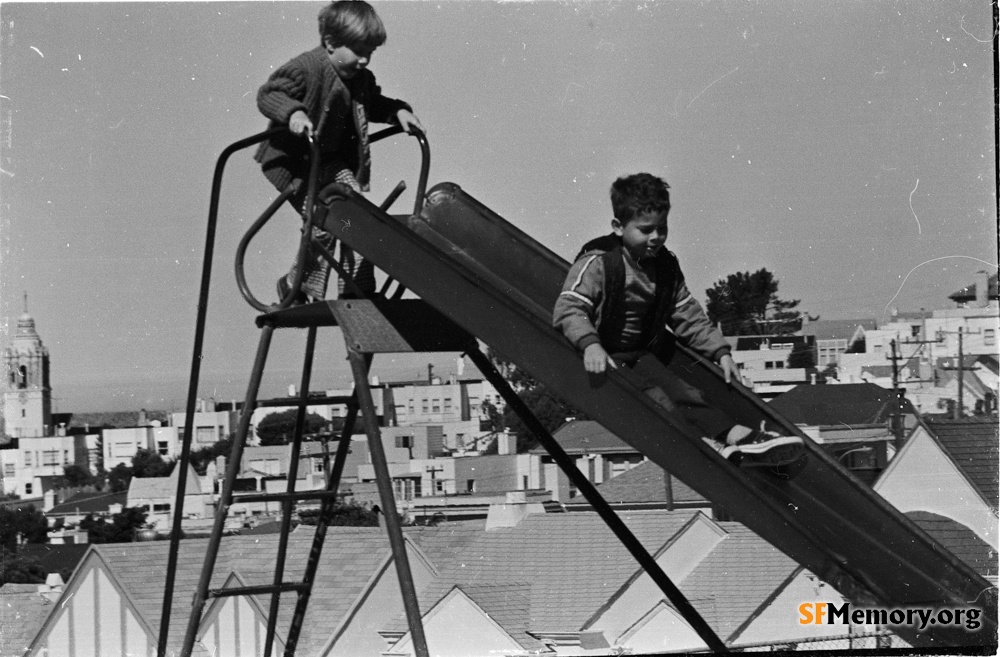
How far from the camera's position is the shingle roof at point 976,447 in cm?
1141

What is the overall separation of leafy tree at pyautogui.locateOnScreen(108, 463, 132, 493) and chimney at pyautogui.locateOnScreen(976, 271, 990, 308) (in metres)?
8.50

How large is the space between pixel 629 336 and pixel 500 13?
3.19 meters

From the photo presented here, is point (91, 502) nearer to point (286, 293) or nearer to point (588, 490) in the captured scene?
point (286, 293)

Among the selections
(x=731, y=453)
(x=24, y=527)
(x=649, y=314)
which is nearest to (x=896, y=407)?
(x=24, y=527)

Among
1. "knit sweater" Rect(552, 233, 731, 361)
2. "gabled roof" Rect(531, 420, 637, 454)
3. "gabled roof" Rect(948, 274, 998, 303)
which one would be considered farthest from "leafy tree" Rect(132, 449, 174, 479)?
"knit sweater" Rect(552, 233, 731, 361)

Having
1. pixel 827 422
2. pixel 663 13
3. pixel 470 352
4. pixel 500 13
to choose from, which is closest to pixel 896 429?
pixel 827 422

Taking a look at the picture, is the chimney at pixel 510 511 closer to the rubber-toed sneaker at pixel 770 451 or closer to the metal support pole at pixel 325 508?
the metal support pole at pixel 325 508

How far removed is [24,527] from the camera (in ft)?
37.3

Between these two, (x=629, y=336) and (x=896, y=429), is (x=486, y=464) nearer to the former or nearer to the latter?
(x=896, y=429)

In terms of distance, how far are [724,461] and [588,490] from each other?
136 cm

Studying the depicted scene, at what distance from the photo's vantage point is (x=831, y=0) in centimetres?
949

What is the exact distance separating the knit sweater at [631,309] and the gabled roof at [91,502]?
326 inches

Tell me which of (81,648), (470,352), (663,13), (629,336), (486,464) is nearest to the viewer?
(629,336)

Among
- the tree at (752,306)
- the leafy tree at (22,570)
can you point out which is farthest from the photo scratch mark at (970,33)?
the leafy tree at (22,570)
